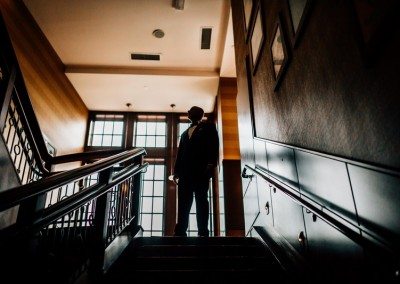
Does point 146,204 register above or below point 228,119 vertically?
below

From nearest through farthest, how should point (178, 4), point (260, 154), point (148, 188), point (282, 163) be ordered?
point (282, 163) < point (260, 154) < point (178, 4) < point (148, 188)

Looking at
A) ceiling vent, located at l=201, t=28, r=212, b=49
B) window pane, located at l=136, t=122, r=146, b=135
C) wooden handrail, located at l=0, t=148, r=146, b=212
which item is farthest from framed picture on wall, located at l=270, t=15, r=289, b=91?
window pane, located at l=136, t=122, r=146, b=135

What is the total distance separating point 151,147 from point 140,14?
4442 mm

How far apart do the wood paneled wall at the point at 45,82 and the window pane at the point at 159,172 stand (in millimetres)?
2266

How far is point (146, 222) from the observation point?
31.0ft

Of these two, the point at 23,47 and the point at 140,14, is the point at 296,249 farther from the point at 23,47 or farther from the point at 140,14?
the point at 23,47

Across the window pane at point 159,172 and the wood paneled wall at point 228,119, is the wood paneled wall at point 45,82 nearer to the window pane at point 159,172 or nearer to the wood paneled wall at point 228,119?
the window pane at point 159,172

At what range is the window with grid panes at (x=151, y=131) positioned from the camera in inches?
414

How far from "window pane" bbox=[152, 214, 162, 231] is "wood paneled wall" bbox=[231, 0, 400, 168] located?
664 cm

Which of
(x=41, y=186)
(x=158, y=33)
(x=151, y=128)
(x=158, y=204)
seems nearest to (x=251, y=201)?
(x=41, y=186)

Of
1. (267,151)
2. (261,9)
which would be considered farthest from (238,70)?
(267,151)

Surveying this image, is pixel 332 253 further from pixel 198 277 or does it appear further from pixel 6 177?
pixel 6 177

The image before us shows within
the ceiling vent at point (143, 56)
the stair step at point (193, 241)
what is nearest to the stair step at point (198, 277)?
the stair step at point (193, 241)

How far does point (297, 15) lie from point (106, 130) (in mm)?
8787
